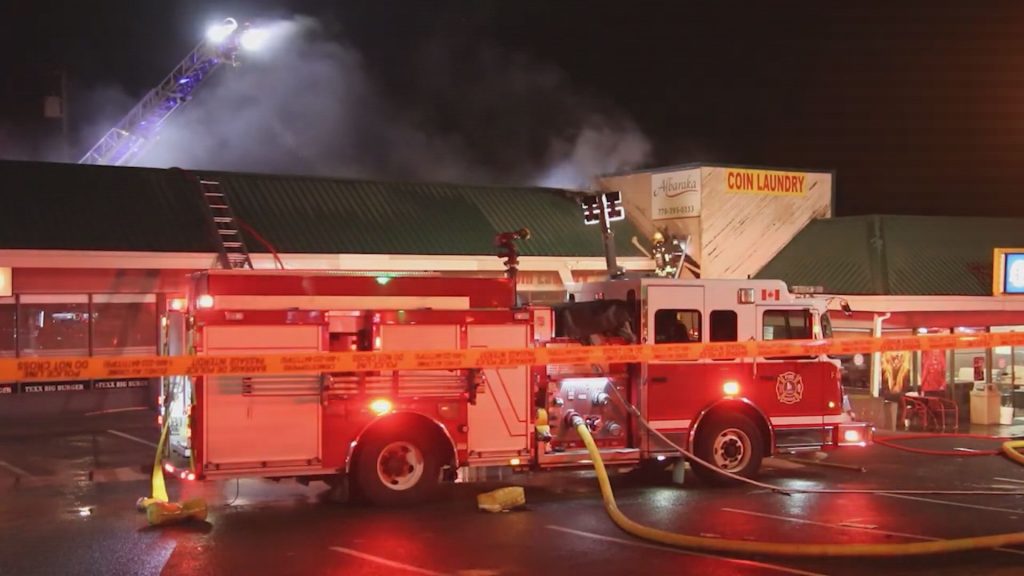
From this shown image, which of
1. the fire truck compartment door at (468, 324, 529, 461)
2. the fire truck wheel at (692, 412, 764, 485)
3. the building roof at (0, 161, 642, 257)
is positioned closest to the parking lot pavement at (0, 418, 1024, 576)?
the fire truck wheel at (692, 412, 764, 485)

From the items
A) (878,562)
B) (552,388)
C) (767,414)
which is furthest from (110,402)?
(878,562)

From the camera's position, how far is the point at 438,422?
1059 centimetres

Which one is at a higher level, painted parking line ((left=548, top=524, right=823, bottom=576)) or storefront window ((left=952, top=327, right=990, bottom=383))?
storefront window ((left=952, top=327, right=990, bottom=383))

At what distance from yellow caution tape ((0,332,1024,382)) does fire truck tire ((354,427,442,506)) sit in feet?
2.79

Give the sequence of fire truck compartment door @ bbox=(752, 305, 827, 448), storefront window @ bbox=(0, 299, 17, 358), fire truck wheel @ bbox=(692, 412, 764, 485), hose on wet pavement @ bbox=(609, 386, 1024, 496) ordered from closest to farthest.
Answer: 1. hose on wet pavement @ bbox=(609, 386, 1024, 496)
2. fire truck wheel @ bbox=(692, 412, 764, 485)
3. fire truck compartment door @ bbox=(752, 305, 827, 448)
4. storefront window @ bbox=(0, 299, 17, 358)

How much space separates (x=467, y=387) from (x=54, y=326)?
39.4 feet

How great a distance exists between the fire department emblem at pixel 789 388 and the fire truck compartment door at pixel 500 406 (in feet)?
10.6

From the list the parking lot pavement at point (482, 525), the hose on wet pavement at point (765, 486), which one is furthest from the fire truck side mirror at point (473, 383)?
the hose on wet pavement at point (765, 486)

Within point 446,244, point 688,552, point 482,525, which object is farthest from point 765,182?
point 688,552

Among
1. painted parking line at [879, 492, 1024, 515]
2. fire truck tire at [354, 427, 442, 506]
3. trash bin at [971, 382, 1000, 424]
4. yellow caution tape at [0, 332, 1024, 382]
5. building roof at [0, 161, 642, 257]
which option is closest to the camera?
yellow caution tape at [0, 332, 1024, 382]

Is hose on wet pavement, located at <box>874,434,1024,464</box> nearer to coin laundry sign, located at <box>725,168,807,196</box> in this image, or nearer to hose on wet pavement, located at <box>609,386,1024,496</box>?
hose on wet pavement, located at <box>609,386,1024,496</box>

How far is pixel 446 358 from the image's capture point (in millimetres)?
10391

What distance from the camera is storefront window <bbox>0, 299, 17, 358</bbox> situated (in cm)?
1880

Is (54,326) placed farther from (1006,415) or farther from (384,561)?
(1006,415)
